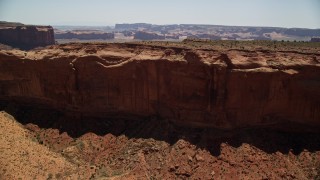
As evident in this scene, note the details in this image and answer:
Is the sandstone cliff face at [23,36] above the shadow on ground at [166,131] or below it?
above

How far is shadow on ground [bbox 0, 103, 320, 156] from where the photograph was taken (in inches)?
1393

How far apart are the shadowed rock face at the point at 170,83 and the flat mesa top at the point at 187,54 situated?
0.37ft

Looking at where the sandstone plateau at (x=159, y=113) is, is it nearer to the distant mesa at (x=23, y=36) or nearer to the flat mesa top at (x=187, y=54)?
the flat mesa top at (x=187, y=54)

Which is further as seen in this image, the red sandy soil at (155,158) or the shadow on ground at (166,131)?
the shadow on ground at (166,131)

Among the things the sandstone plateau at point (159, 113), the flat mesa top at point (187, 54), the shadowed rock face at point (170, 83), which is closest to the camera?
the sandstone plateau at point (159, 113)

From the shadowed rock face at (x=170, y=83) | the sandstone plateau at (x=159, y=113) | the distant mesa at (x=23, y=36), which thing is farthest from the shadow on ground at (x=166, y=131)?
the distant mesa at (x=23, y=36)

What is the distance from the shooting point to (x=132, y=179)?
106ft

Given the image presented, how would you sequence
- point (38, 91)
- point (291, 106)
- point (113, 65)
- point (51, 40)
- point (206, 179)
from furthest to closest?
point (51, 40), point (38, 91), point (113, 65), point (291, 106), point (206, 179)

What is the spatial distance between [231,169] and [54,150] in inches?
809

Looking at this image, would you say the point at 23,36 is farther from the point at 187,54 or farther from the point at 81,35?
the point at 187,54

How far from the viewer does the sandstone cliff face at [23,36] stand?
392 ft

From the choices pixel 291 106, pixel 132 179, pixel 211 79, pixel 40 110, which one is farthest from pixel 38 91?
Answer: pixel 291 106

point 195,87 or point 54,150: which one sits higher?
point 195,87

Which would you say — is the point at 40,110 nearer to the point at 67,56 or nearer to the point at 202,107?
the point at 67,56
